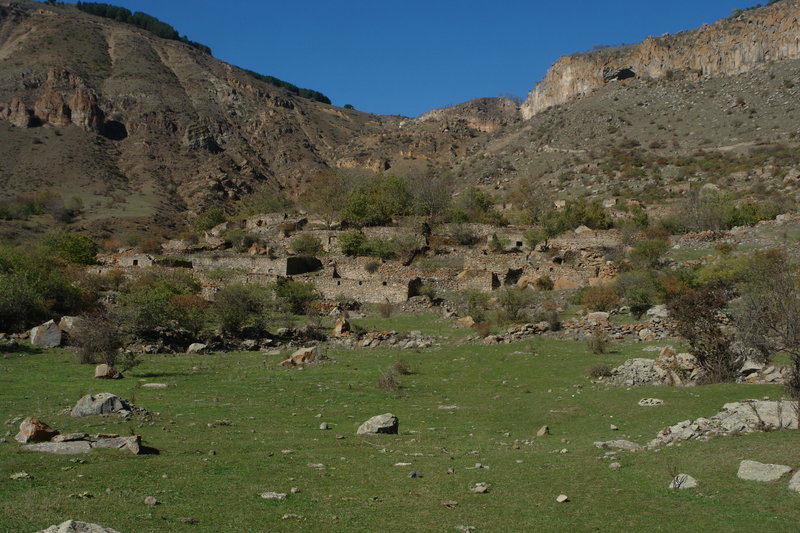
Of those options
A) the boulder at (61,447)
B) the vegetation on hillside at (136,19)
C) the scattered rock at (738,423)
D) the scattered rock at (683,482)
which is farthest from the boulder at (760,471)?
the vegetation on hillside at (136,19)

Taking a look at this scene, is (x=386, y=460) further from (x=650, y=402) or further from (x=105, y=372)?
(x=105, y=372)

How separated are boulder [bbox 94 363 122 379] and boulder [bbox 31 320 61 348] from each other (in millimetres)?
5046

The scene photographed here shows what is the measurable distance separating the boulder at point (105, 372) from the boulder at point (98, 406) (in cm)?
487

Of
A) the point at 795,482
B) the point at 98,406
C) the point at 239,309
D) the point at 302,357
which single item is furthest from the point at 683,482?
the point at 239,309

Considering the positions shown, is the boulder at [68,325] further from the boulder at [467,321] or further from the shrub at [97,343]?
the boulder at [467,321]

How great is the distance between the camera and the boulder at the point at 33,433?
9117 mm

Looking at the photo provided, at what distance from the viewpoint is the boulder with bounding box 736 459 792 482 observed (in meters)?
7.65

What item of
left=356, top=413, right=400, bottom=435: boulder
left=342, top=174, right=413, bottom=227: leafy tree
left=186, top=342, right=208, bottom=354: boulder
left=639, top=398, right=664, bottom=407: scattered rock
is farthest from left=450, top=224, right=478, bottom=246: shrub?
left=356, top=413, right=400, bottom=435: boulder

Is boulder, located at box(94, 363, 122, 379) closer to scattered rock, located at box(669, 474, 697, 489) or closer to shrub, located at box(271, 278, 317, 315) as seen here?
scattered rock, located at box(669, 474, 697, 489)

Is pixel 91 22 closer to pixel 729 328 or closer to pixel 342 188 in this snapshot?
pixel 342 188

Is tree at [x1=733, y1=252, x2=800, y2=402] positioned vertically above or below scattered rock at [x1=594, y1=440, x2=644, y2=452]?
above

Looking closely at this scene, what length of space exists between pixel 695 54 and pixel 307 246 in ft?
245

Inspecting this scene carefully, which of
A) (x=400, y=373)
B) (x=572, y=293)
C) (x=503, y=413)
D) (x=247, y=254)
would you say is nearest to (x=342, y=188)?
(x=247, y=254)

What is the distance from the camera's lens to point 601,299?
87.2 feet
